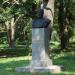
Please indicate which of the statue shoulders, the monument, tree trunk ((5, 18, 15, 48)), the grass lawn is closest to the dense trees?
tree trunk ((5, 18, 15, 48))

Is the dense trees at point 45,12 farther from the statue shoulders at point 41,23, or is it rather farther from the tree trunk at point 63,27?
the statue shoulders at point 41,23

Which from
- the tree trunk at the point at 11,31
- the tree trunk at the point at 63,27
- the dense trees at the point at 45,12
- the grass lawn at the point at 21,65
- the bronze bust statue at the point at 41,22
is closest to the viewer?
the grass lawn at the point at 21,65

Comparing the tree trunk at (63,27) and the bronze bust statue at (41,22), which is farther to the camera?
the tree trunk at (63,27)

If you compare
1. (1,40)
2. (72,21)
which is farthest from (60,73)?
(1,40)

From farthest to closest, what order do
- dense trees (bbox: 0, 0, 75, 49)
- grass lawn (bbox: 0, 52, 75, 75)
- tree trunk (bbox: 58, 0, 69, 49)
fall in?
1. tree trunk (bbox: 58, 0, 69, 49)
2. dense trees (bbox: 0, 0, 75, 49)
3. grass lawn (bbox: 0, 52, 75, 75)

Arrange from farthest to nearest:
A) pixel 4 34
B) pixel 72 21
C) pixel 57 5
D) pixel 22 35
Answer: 1. pixel 4 34
2. pixel 22 35
3. pixel 72 21
4. pixel 57 5

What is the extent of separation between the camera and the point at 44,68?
1564 centimetres

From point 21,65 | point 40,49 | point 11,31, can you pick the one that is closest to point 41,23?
point 40,49

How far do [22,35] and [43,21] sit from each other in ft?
143

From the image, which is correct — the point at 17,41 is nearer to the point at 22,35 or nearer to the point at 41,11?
the point at 22,35

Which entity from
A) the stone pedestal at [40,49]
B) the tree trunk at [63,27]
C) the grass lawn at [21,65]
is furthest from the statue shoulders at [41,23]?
the tree trunk at [63,27]

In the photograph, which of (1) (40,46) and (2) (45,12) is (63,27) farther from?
(1) (40,46)

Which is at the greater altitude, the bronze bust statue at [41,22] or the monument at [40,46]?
the bronze bust statue at [41,22]

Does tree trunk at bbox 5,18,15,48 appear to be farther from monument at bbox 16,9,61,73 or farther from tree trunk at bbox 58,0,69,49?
monument at bbox 16,9,61,73
